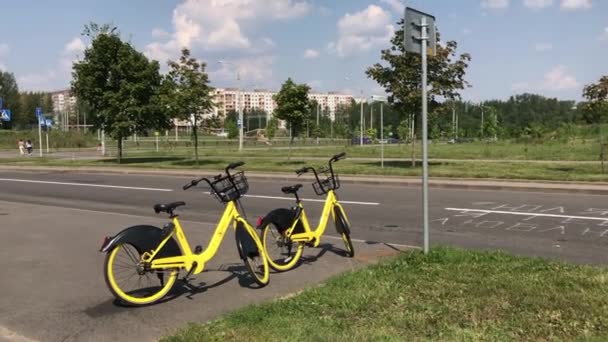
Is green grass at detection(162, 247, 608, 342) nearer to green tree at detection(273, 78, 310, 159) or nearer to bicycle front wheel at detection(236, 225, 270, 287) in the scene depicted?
bicycle front wheel at detection(236, 225, 270, 287)

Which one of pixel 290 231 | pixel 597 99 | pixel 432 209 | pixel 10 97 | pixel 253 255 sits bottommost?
pixel 432 209

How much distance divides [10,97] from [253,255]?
468 ft

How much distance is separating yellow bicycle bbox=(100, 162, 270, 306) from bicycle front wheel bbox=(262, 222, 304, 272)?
36cm

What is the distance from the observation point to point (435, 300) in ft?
16.9

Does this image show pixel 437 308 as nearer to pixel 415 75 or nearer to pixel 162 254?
pixel 162 254

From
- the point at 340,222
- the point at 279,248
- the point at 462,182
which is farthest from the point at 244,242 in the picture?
the point at 462,182

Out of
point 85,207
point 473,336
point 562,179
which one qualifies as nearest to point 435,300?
point 473,336

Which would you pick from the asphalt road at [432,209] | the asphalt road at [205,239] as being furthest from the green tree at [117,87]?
the asphalt road at [205,239]

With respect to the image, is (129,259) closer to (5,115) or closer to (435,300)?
(435,300)

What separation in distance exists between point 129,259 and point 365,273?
94.2 inches

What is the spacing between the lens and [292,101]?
28328mm

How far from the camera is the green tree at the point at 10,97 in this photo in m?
127

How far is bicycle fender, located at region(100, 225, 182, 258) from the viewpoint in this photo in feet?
17.2

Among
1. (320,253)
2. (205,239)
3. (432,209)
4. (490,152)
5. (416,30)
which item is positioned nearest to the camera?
(416,30)
